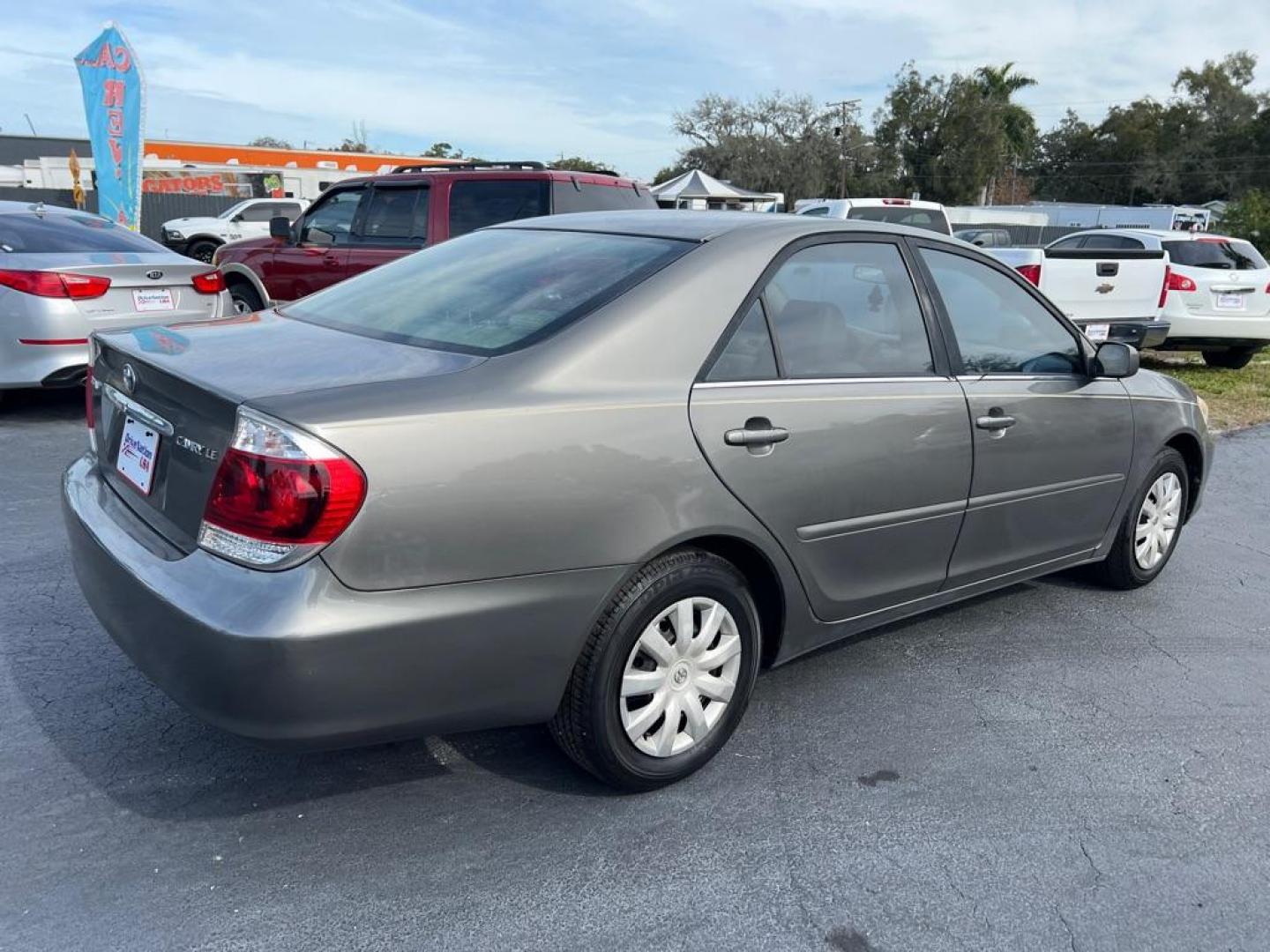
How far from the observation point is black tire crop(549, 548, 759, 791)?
2.72 metres

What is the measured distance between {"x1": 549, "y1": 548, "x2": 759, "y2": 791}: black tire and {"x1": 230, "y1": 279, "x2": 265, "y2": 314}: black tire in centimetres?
712

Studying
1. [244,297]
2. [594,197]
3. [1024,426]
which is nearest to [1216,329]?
[594,197]

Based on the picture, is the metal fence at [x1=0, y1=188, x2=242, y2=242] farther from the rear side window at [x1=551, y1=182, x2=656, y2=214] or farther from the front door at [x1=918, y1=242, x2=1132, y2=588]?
the front door at [x1=918, y1=242, x2=1132, y2=588]

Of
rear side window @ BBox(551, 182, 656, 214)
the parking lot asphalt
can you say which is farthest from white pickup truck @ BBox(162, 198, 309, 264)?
the parking lot asphalt

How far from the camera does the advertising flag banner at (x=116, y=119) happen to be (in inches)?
598

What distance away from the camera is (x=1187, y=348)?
12.2 metres

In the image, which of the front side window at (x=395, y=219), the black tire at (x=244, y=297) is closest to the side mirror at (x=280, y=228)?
the black tire at (x=244, y=297)

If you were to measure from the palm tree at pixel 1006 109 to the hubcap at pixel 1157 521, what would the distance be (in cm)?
5772

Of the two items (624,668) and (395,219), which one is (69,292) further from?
(624,668)

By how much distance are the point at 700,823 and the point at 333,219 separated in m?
7.03

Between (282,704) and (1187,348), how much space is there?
12.4 m

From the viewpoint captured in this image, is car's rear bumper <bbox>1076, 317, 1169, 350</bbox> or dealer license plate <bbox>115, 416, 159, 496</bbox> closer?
dealer license plate <bbox>115, 416, 159, 496</bbox>

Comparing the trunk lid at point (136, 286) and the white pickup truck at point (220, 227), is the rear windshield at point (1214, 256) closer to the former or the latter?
the trunk lid at point (136, 286)

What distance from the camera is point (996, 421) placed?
3.67 m
